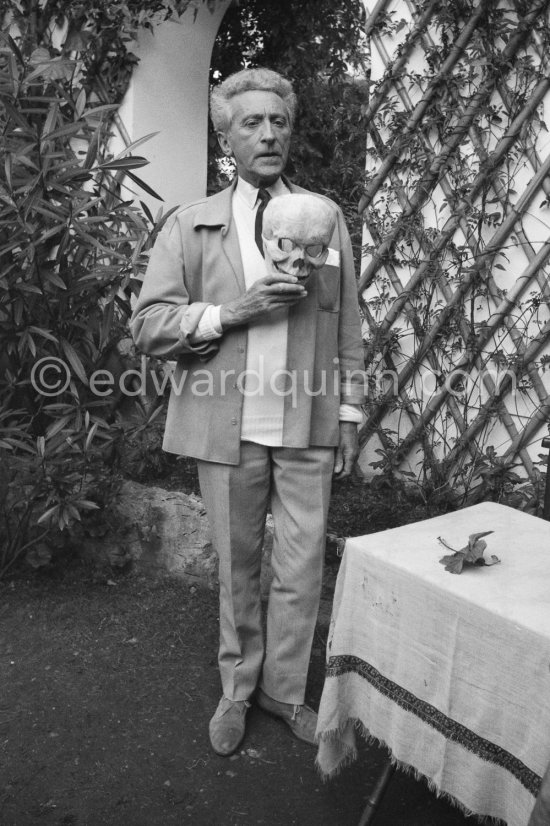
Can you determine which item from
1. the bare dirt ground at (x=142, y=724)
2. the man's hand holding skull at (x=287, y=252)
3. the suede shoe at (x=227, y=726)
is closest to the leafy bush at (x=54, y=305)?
the bare dirt ground at (x=142, y=724)

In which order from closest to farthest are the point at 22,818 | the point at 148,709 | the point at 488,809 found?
1. the point at 488,809
2. the point at 22,818
3. the point at 148,709

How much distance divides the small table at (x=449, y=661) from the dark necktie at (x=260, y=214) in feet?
2.67

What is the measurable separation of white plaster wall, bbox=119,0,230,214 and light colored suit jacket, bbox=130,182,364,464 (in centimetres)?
165

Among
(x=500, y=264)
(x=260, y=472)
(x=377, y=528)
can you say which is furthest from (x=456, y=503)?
(x=260, y=472)

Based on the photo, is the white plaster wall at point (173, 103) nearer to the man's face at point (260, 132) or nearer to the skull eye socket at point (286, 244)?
the man's face at point (260, 132)

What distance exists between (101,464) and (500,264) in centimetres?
170

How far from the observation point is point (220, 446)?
2055 mm

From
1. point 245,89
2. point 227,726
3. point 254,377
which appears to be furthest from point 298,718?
point 245,89

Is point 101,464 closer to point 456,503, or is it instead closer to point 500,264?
point 456,503

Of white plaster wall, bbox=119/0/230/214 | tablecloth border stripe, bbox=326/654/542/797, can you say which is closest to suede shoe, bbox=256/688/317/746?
tablecloth border stripe, bbox=326/654/542/797

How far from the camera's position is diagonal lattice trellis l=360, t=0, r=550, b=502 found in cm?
287

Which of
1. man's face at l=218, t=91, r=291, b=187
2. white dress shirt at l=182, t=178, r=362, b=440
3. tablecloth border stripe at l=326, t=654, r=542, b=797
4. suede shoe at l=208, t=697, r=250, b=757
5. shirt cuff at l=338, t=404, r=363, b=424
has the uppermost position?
man's face at l=218, t=91, r=291, b=187

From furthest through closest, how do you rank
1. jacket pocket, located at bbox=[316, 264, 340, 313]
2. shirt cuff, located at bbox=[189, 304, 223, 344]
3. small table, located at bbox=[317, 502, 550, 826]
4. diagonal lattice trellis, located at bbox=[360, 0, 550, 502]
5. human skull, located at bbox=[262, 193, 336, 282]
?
diagonal lattice trellis, located at bbox=[360, 0, 550, 502], jacket pocket, located at bbox=[316, 264, 340, 313], shirt cuff, located at bbox=[189, 304, 223, 344], human skull, located at bbox=[262, 193, 336, 282], small table, located at bbox=[317, 502, 550, 826]

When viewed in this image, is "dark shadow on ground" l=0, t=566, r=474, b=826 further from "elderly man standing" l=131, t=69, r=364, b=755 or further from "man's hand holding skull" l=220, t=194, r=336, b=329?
"man's hand holding skull" l=220, t=194, r=336, b=329
